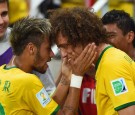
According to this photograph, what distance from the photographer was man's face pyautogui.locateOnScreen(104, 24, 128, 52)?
18.6 ft

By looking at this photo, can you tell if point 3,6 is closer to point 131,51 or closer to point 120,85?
point 131,51

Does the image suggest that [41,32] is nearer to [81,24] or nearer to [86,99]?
[81,24]

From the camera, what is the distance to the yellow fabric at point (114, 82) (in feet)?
14.8

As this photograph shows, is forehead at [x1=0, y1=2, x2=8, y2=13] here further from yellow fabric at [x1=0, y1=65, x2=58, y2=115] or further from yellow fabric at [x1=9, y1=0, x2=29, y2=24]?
yellow fabric at [x1=9, y1=0, x2=29, y2=24]

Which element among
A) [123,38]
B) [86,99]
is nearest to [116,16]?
[123,38]

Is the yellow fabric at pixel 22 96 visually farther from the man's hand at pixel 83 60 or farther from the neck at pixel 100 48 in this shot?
the neck at pixel 100 48

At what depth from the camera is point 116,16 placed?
18.8ft

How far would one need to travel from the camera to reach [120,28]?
5.72 metres

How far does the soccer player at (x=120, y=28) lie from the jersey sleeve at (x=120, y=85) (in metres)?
1.14

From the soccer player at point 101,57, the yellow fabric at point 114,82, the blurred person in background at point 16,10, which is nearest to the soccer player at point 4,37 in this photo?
the soccer player at point 101,57

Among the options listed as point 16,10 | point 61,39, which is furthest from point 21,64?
point 16,10

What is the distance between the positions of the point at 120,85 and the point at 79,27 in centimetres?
60

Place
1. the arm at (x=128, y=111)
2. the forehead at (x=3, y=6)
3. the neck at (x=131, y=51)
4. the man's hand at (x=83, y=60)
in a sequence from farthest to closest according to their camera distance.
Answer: the forehead at (x=3, y=6) → the neck at (x=131, y=51) → the man's hand at (x=83, y=60) → the arm at (x=128, y=111)

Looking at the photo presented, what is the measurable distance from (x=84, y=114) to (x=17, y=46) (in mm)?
952
